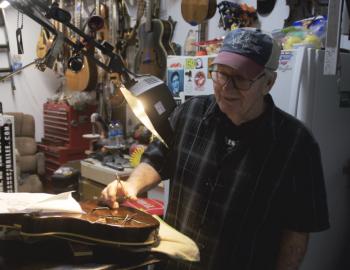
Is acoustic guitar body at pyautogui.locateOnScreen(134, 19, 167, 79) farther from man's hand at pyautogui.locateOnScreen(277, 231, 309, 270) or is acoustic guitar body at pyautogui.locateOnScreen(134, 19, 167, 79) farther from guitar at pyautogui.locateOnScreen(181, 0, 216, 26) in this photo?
man's hand at pyautogui.locateOnScreen(277, 231, 309, 270)

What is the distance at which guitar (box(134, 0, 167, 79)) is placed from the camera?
110 inches

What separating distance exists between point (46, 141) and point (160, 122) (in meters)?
3.62

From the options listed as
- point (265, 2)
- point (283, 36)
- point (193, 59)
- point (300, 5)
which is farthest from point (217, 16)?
point (283, 36)

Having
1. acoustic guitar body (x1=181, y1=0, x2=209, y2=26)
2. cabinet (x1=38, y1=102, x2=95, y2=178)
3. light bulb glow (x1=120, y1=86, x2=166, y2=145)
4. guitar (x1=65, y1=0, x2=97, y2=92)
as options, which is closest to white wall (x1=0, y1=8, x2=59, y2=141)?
cabinet (x1=38, y1=102, x2=95, y2=178)

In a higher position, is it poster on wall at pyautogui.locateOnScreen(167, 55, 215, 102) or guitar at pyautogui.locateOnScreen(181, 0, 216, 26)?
guitar at pyautogui.locateOnScreen(181, 0, 216, 26)

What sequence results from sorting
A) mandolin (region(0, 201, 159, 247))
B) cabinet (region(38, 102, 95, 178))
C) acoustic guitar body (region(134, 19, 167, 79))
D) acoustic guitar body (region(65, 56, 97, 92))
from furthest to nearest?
cabinet (region(38, 102, 95, 178)) → acoustic guitar body (region(65, 56, 97, 92)) → acoustic guitar body (region(134, 19, 167, 79)) → mandolin (region(0, 201, 159, 247))

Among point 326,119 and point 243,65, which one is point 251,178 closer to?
point 243,65

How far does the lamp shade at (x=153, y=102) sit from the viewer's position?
2.35 feet

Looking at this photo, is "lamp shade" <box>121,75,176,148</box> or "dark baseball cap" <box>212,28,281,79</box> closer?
"lamp shade" <box>121,75,176,148</box>

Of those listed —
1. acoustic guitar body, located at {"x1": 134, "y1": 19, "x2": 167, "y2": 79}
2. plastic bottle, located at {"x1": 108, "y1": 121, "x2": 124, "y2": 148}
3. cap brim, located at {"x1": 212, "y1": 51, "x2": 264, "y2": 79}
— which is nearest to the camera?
cap brim, located at {"x1": 212, "y1": 51, "x2": 264, "y2": 79}

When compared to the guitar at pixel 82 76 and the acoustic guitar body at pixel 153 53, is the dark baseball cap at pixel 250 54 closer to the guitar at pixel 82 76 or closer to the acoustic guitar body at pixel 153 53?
the acoustic guitar body at pixel 153 53

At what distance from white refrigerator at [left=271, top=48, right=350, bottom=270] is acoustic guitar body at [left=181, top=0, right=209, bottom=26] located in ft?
3.40

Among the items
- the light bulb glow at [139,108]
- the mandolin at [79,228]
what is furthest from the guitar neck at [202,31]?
the mandolin at [79,228]

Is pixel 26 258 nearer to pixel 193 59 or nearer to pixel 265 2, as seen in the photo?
pixel 193 59
